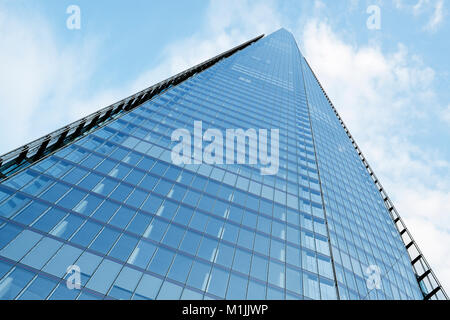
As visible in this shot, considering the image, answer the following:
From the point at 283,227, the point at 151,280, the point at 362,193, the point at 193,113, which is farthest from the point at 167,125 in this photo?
the point at 362,193

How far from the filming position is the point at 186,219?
2795 centimetres

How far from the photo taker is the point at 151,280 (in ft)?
71.0

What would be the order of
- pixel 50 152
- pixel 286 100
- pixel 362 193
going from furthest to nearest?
1. pixel 286 100
2. pixel 362 193
3. pixel 50 152

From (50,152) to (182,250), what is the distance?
17081 mm

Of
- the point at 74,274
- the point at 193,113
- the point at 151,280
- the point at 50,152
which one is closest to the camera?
the point at 74,274

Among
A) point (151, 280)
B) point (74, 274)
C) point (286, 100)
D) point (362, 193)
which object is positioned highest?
point (74, 274)

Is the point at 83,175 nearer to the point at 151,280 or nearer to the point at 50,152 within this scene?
the point at 50,152
